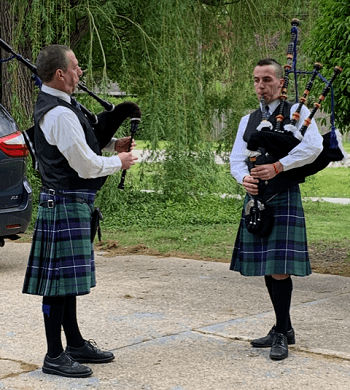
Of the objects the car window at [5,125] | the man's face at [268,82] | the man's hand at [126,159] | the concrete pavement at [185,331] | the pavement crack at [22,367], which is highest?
the man's face at [268,82]

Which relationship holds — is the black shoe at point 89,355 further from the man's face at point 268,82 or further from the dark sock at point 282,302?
the man's face at point 268,82

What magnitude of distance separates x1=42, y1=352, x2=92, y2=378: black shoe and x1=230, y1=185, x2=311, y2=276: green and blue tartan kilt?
1190 millimetres

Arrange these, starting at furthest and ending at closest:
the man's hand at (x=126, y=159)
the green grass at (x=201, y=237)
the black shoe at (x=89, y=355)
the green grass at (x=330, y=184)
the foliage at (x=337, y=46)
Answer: the green grass at (x=330, y=184) < the green grass at (x=201, y=237) < the foliage at (x=337, y=46) < the black shoe at (x=89, y=355) < the man's hand at (x=126, y=159)

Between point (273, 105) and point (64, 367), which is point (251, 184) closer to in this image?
point (273, 105)

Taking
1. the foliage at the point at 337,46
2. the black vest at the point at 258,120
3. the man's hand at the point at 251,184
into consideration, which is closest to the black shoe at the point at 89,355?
the man's hand at the point at 251,184

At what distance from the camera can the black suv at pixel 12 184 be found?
26.1ft

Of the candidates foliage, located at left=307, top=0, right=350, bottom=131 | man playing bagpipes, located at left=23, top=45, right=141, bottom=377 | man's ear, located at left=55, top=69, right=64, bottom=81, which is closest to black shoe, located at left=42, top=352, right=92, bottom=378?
man playing bagpipes, located at left=23, top=45, right=141, bottom=377

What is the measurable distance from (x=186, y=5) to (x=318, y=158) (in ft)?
20.6

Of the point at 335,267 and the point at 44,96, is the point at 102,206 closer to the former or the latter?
the point at 335,267

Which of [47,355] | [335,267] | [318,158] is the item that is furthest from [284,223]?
[335,267]

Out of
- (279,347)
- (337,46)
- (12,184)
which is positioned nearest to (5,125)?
(12,184)

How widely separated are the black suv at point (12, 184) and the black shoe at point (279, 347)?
3.46 meters

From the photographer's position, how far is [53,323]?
4906 mm

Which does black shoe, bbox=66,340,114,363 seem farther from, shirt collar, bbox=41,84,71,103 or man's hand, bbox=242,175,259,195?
shirt collar, bbox=41,84,71,103
